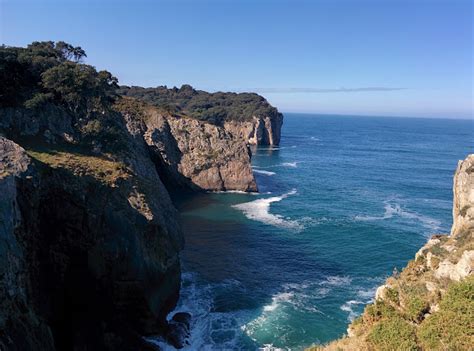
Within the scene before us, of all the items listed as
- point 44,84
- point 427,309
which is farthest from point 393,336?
point 44,84

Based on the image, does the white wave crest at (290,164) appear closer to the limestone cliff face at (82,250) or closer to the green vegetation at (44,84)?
the green vegetation at (44,84)

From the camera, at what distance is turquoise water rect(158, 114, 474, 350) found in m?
35.2

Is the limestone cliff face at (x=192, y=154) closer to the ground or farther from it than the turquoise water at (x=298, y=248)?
farther from it

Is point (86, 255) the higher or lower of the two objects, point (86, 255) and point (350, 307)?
the higher

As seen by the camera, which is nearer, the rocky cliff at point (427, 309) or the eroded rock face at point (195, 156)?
the rocky cliff at point (427, 309)

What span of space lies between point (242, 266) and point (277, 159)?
78524 millimetres

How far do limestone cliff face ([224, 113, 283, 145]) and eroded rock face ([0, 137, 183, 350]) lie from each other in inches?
4809

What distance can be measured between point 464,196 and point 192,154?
5753 cm

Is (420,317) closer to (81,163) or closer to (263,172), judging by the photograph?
(81,163)

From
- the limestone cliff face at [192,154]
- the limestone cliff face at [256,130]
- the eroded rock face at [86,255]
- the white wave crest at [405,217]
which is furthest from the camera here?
the limestone cliff face at [256,130]

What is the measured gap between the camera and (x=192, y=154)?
80312 millimetres

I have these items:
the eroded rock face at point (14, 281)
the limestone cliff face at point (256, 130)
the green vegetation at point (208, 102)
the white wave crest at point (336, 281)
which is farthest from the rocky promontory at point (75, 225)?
the limestone cliff face at point (256, 130)

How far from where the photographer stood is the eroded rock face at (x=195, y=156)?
7744cm

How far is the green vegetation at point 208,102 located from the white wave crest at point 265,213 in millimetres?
76459
